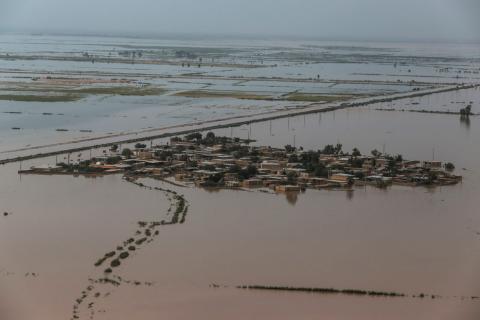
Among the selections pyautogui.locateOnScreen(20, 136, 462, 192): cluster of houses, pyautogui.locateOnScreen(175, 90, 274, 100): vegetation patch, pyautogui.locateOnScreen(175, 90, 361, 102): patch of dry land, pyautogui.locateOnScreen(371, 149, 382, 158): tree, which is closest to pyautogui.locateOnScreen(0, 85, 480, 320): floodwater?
pyautogui.locateOnScreen(20, 136, 462, 192): cluster of houses

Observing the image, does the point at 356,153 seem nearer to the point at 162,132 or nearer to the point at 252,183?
the point at 252,183

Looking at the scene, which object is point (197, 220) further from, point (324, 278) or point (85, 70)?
point (85, 70)

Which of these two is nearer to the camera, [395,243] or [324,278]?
[324,278]

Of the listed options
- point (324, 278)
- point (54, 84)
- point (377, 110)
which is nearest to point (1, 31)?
point (54, 84)

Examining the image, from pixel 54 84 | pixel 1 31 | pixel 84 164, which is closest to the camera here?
pixel 84 164

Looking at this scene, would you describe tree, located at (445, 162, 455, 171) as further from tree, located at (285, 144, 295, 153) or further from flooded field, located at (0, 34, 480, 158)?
flooded field, located at (0, 34, 480, 158)

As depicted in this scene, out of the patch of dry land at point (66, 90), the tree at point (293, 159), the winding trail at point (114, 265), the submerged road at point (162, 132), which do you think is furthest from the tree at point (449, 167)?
the patch of dry land at point (66, 90)
